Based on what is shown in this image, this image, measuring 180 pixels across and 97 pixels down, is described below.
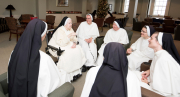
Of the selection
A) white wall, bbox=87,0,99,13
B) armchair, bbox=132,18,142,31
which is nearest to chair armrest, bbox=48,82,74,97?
armchair, bbox=132,18,142,31

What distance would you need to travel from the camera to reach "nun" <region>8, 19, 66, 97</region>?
133 cm

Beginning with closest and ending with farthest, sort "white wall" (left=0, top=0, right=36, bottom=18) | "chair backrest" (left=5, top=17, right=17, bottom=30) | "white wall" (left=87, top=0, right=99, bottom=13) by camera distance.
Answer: "chair backrest" (left=5, top=17, right=17, bottom=30)
"white wall" (left=0, top=0, right=36, bottom=18)
"white wall" (left=87, top=0, right=99, bottom=13)

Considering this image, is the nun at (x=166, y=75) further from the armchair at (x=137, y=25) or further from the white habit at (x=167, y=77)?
the armchair at (x=137, y=25)

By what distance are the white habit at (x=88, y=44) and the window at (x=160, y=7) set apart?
11951 millimetres

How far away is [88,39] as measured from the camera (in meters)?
3.73

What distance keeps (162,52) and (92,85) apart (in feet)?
3.24

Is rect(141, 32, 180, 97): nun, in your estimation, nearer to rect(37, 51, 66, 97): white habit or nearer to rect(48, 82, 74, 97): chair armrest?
rect(48, 82, 74, 97): chair armrest

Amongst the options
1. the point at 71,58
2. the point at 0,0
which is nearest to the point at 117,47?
the point at 71,58

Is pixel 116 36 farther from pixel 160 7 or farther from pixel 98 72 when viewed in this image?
pixel 160 7

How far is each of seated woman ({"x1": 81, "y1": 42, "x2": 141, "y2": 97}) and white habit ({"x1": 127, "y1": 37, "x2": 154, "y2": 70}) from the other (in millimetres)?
1550

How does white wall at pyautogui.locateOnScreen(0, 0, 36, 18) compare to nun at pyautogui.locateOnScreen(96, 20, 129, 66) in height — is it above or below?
above

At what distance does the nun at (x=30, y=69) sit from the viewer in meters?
1.33

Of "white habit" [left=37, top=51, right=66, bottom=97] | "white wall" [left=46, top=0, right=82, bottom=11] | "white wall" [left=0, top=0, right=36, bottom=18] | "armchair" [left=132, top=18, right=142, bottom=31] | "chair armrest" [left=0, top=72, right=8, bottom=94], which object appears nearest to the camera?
"white habit" [left=37, top=51, right=66, bottom=97]

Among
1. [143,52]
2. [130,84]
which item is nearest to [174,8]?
[143,52]
